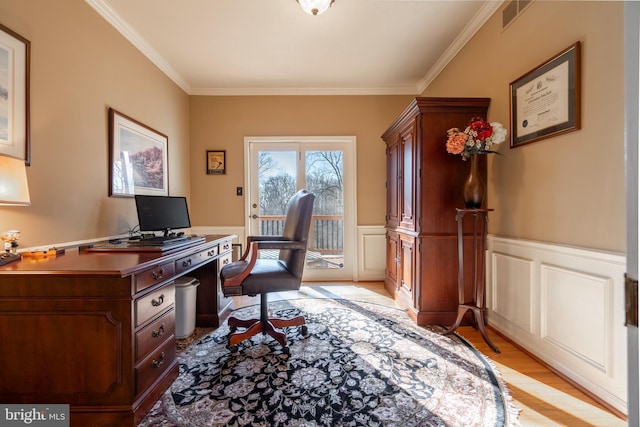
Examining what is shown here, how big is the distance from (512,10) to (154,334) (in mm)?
3215

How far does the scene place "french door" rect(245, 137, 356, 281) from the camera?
3.71 meters

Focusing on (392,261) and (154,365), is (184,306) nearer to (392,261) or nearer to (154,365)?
(154,365)

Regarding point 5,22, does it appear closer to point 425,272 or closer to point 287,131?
point 287,131

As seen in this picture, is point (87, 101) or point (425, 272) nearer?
point (87, 101)

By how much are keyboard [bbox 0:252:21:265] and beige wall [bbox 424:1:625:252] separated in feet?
9.66

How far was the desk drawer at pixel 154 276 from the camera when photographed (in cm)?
128

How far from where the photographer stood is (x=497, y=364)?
70.2 inches

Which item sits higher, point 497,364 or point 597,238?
point 597,238

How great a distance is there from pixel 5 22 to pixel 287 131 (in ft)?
8.39

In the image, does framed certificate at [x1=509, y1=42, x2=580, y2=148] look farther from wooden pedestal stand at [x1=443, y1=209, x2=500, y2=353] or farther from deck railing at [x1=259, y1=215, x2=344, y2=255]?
deck railing at [x1=259, y1=215, x2=344, y2=255]

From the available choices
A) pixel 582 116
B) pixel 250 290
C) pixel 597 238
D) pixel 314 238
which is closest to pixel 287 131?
pixel 314 238

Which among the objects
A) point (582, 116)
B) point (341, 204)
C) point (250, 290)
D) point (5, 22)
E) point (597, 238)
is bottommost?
point (250, 290)

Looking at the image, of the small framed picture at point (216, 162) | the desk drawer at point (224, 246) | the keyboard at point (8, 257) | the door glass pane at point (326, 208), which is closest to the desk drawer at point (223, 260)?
the desk drawer at point (224, 246)

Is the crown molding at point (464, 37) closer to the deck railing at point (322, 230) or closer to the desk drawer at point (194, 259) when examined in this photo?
the deck railing at point (322, 230)
